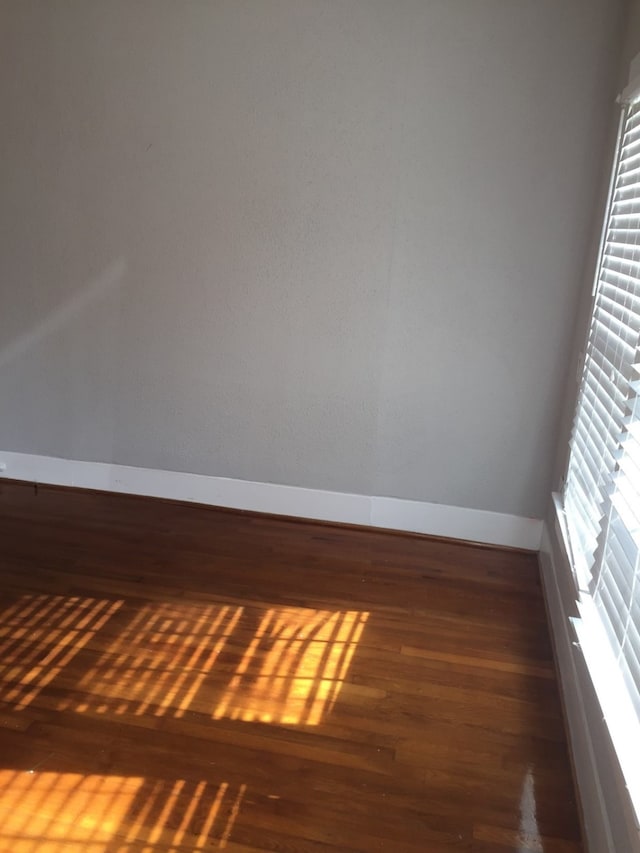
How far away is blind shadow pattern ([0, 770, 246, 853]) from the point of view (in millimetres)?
1642

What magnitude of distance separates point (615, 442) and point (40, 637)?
1796mm

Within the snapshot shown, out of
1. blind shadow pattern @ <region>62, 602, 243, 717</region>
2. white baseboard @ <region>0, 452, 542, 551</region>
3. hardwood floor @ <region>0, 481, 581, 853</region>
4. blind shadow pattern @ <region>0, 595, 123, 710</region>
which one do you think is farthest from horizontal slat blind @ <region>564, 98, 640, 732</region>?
blind shadow pattern @ <region>0, 595, 123, 710</region>

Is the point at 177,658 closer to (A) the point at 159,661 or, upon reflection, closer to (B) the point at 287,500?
(A) the point at 159,661

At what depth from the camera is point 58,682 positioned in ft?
7.13

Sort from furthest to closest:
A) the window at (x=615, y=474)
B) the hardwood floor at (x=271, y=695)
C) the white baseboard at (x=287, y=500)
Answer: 1. the white baseboard at (x=287, y=500)
2. the hardwood floor at (x=271, y=695)
3. the window at (x=615, y=474)

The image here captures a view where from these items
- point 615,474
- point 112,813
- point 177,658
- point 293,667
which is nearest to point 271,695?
point 293,667

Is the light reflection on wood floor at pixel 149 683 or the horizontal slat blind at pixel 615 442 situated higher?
the horizontal slat blind at pixel 615 442

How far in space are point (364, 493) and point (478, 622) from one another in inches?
35.8

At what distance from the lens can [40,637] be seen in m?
2.39

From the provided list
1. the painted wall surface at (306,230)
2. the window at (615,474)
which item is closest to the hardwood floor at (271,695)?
the window at (615,474)

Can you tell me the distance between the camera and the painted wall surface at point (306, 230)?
3.01 m

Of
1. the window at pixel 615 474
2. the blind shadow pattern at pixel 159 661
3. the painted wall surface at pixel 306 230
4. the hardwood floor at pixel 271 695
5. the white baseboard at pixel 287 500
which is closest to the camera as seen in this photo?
the window at pixel 615 474

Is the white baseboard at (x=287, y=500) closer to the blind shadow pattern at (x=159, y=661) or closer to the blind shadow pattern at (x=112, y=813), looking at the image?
the blind shadow pattern at (x=159, y=661)

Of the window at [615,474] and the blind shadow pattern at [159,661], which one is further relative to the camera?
the blind shadow pattern at [159,661]
